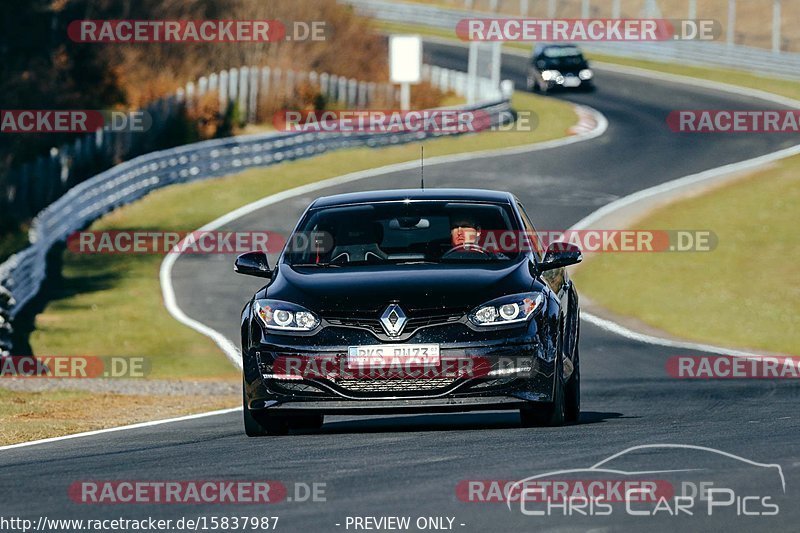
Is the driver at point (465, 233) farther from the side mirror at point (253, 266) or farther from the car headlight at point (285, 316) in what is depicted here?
the car headlight at point (285, 316)

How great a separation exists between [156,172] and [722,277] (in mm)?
15274

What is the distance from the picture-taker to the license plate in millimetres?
9477

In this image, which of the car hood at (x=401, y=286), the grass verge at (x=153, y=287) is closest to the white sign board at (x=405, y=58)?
the grass verge at (x=153, y=287)

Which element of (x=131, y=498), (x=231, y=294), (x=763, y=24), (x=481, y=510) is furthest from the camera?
(x=763, y=24)

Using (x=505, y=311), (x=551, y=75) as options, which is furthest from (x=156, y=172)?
(x=505, y=311)

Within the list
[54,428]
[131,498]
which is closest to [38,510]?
[131,498]

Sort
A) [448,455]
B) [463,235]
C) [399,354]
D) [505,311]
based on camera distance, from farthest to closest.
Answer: [463,235] → [505,311] → [399,354] → [448,455]

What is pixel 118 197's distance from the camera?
34.5m

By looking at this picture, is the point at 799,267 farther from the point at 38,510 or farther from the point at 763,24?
the point at 763,24

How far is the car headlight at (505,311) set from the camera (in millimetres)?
9586

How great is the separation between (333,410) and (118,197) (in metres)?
25.6

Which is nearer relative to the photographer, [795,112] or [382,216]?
[382,216]

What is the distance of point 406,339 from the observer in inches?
373

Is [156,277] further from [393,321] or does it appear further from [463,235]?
[393,321]
